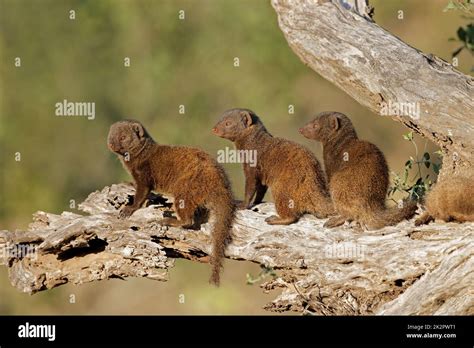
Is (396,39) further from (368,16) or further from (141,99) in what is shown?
(141,99)

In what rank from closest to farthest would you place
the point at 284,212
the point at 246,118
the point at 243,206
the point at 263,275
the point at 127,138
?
the point at 263,275 < the point at 284,212 < the point at 243,206 < the point at 127,138 < the point at 246,118

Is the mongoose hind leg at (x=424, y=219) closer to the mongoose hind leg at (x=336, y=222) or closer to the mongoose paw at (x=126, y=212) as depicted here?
the mongoose hind leg at (x=336, y=222)

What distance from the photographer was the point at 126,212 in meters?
7.34

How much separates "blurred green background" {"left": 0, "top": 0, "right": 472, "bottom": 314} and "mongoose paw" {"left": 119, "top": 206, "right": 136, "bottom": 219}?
545 cm

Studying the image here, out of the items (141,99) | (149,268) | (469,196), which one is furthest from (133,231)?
(141,99)

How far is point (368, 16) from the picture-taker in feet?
25.5

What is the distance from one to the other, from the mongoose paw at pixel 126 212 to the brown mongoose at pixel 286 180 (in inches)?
38.8

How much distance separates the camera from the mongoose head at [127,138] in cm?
779

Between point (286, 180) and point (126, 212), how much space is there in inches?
54.8

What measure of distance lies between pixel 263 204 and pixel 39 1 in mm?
7845

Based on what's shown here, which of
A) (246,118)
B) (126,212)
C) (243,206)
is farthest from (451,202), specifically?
(126,212)

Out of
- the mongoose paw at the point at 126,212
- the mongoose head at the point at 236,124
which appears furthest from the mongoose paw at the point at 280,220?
the mongoose head at the point at 236,124

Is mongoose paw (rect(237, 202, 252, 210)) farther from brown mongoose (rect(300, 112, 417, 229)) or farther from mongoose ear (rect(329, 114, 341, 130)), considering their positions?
mongoose ear (rect(329, 114, 341, 130))

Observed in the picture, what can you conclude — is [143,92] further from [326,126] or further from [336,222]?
[336,222]
